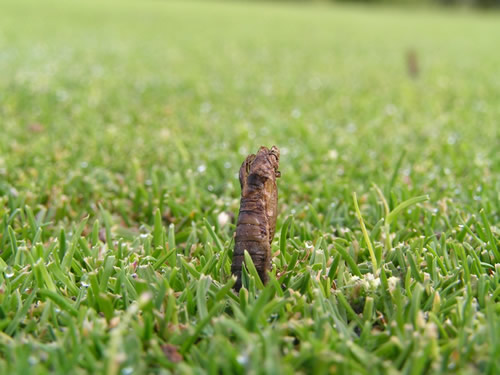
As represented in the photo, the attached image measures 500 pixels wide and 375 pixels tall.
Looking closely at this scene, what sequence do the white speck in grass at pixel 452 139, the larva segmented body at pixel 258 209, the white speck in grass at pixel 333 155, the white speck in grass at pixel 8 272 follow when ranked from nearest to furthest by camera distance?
1. the larva segmented body at pixel 258 209
2. the white speck in grass at pixel 8 272
3. the white speck in grass at pixel 333 155
4. the white speck in grass at pixel 452 139

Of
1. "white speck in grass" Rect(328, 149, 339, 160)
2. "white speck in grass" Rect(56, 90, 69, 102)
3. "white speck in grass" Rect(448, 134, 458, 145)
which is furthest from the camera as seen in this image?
"white speck in grass" Rect(56, 90, 69, 102)

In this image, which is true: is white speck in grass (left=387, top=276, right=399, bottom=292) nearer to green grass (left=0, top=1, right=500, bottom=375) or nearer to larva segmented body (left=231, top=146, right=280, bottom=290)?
green grass (left=0, top=1, right=500, bottom=375)

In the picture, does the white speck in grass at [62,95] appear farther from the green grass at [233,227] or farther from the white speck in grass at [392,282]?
the white speck in grass at [392,282]

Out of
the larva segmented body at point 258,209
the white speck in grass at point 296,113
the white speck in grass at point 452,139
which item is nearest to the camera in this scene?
the larva segmented body at point 258,209

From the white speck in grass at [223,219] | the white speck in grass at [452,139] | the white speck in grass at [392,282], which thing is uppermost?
the white speck in grass at [452,139]

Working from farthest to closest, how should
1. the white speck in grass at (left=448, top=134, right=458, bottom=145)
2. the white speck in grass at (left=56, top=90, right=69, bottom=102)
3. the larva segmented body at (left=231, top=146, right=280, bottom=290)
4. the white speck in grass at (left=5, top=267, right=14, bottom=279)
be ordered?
the white speck in grass at (left=56, top=90, right=69, bottom=102), the white speck in grass at (left=448, top=134, right=458, bottom=145), the white speck in grass at (left=5, top=267, right=14, bottom=279), the larva segmented body at (left=231, top=146, right=280, bottom=290)

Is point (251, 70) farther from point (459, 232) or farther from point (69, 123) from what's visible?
point (459, 232)

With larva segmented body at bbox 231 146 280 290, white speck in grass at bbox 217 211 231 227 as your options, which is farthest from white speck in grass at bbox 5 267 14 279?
white speck in grass at bbox 217 211 231 227

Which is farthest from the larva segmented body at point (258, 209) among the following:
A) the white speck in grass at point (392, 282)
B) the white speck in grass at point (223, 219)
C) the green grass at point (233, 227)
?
the white speck in grass at point (223, 219)

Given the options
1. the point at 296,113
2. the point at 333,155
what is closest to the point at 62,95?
the point at 296,113
